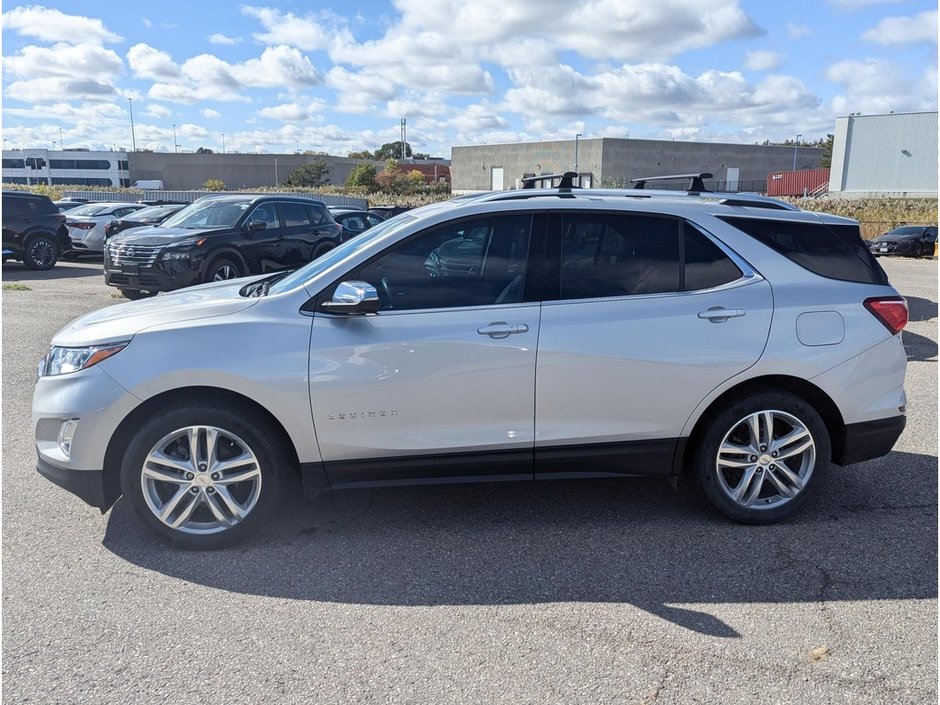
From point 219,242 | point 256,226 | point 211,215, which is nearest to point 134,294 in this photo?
point 211,215

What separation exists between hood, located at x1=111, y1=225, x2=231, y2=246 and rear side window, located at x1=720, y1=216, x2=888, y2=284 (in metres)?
9.34

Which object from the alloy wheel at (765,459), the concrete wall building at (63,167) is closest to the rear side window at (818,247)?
the alloy wheel at (765,459)

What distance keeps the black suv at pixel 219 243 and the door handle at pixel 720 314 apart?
341 inches

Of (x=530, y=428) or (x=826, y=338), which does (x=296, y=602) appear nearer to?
(x=530, y=428)

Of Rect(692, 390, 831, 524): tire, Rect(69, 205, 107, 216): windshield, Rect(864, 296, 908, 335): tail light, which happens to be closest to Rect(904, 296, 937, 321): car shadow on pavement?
Rect(864, 296, 908, 335): tail light

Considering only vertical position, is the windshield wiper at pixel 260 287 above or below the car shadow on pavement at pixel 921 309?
above

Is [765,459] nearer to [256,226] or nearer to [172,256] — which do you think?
[172,256]

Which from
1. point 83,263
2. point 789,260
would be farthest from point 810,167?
point 789,260

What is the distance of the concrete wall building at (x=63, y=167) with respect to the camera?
10194 cm

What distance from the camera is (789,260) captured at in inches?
169

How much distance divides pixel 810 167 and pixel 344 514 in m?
98.6

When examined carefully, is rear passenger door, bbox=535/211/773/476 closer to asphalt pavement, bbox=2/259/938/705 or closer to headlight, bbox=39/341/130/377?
asphalt pavement, bbox=2/259/938/705

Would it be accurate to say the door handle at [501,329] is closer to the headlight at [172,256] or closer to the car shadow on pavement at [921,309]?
the headlight at [172,256]

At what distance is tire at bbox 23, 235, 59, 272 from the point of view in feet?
57.0
